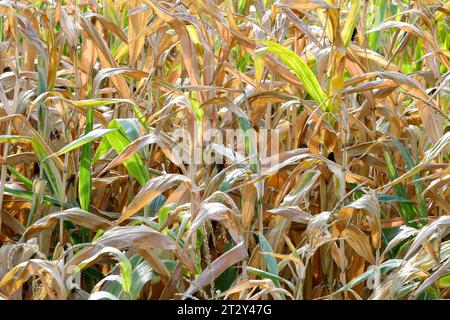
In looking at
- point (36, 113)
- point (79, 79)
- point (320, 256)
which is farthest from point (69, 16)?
point (320, 256)

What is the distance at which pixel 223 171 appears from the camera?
156 cm

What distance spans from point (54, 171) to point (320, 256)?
0.48 meters

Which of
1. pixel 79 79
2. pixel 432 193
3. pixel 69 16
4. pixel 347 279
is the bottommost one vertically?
pixel 347 279

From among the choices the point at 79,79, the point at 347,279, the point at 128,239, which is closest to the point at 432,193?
the point at 347,279

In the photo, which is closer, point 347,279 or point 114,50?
point 347,279

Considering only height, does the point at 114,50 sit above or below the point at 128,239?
above

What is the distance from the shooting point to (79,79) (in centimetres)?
179

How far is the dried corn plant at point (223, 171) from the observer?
1438 mm

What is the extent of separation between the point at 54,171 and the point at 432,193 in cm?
64

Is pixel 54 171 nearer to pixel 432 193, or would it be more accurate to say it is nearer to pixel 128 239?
pixel 128 239

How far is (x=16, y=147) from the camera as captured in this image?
189 cm

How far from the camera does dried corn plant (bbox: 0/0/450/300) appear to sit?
1.44 meters
